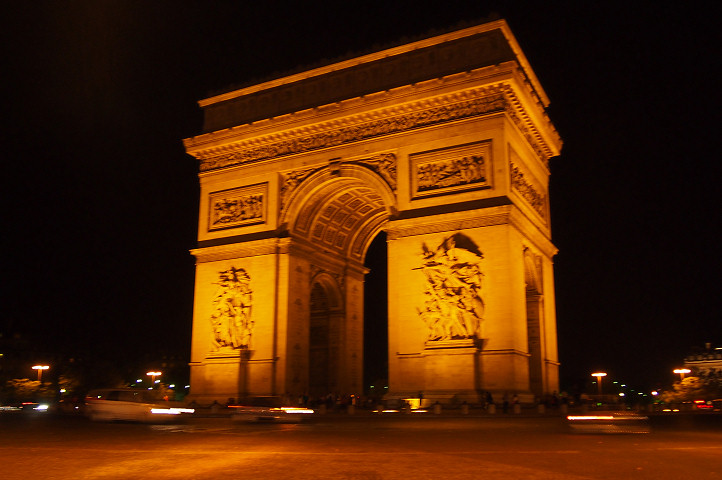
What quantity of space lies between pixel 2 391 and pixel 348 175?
27.0m

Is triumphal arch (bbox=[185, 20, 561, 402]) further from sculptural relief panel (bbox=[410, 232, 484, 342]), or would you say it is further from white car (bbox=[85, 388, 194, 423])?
white car (bbox=[85, 388, 194, 423])

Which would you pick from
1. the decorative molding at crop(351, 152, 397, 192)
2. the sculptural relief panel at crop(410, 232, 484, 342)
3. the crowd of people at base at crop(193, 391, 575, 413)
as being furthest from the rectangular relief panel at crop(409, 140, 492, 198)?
the crowd of people at base at crop(193, 391, 575, 413)

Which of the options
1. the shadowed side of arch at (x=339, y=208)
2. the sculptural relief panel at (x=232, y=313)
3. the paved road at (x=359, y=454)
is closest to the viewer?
the paved road at (x=359, y=454)

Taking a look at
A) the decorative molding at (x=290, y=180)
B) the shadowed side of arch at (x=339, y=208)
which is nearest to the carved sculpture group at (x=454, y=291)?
the shadowed side of arch at (x=339, y=208)

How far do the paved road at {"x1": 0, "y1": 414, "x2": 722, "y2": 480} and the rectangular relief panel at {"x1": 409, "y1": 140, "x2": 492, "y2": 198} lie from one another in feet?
43.6

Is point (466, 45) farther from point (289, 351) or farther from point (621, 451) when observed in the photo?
point (621, 451)

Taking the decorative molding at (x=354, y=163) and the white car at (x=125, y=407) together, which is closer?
the white car at (x=125, y=407)

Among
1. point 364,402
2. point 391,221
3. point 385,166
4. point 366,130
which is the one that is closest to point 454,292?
point 391,221

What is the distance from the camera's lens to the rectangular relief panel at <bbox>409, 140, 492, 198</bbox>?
96.9 ft

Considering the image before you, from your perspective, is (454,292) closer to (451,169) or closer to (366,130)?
(451,169)

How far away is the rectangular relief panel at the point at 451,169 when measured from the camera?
96.9 feet

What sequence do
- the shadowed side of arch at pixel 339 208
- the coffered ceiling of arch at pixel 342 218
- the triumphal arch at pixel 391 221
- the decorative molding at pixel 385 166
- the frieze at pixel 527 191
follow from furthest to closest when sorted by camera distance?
the coffered ceiling of arch at pixel 342 218, the shadowed side of arch at pixel 339 208, the decorative molding at pixel 385 166, the frieze at pixel 527 191, the triumphal arch at pixel 391 221

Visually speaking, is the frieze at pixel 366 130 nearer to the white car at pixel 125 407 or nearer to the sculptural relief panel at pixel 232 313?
the sculptural relief panel at pixel 232 313

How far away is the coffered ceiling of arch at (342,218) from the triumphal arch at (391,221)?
113 millimetres
